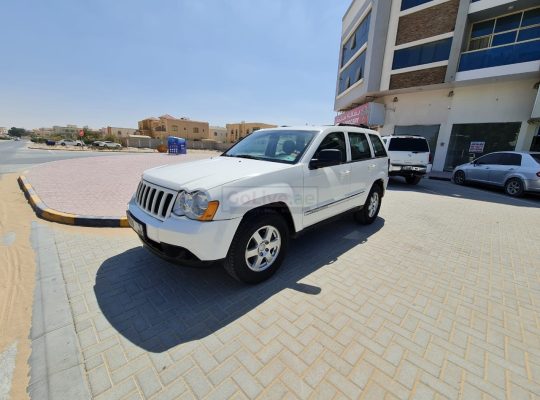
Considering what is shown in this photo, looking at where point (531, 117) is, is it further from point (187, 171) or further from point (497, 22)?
point (187, 171)

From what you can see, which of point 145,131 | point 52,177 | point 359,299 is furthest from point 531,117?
point 145,131

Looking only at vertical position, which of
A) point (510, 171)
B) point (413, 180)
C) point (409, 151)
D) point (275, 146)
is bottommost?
point (413, 180)

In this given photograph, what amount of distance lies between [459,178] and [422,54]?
9.21 meters

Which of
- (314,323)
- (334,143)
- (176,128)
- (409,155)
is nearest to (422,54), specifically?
(409,155)

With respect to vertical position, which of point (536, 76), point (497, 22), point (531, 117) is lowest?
point (531, 117)

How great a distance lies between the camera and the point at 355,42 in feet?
→ 69.6

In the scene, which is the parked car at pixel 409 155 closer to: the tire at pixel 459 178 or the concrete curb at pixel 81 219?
the tire at pixel 459 178

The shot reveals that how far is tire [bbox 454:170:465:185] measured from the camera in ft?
37.1

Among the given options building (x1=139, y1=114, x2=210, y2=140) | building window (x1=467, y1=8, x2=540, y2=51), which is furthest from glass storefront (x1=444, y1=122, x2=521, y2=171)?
building (x1=139, y1=114, x2=210, y2=140)

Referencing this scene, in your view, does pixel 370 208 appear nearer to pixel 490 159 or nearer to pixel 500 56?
pixel 490 159

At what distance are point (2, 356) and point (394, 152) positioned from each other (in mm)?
11149

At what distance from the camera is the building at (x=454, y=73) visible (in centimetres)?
1287

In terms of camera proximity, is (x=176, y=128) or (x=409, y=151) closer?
(x=409, y=151)

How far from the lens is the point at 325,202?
3459 mm
